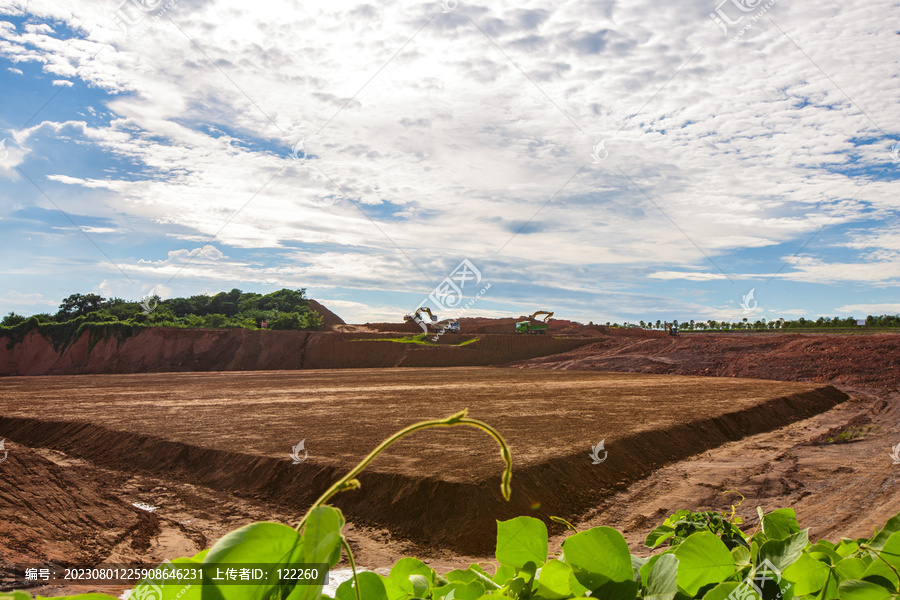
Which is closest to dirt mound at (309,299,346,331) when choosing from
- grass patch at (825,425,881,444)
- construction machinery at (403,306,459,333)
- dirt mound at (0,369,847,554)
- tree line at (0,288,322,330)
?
tree line at (0,288,322,330)

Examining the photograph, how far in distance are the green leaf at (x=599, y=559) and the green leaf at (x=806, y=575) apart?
1.00ft

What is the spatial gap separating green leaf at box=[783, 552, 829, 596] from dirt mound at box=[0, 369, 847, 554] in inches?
166

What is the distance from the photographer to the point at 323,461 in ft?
37.2

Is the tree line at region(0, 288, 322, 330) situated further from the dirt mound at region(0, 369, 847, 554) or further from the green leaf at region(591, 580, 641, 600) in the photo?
the green leaf at region(591, 580, 641, 600)

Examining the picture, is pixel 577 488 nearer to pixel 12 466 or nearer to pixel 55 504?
pixel 55 504

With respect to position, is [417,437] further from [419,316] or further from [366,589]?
[419,316]

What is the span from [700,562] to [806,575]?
20 cm

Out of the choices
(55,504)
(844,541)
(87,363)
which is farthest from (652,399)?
(87,363)

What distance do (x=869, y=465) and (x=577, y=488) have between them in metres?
7.97

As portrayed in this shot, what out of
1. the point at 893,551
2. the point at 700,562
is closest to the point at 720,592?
the point at 700,562

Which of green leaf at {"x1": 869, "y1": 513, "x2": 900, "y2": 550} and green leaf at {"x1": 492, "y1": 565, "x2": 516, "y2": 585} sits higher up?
green leaf at {"x1": 869, "y1": 513, "x2": 900, "y2": 550}

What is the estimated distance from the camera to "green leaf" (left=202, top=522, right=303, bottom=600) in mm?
488

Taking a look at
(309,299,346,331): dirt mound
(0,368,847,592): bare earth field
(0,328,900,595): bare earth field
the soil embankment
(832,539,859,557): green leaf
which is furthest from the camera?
(309,299,346,331): dirt mound

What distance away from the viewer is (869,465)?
42.7 feet
